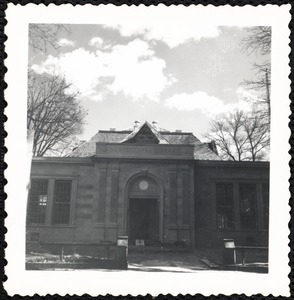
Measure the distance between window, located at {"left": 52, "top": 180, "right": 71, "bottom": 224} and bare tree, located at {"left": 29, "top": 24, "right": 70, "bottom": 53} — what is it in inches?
108

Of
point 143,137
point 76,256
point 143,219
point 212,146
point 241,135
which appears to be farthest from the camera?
point 143,219

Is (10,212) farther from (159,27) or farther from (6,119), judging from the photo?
(159,27)

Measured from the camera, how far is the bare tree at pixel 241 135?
5.84 metres

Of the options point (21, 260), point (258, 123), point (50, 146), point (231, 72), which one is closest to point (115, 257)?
point (21, 260)

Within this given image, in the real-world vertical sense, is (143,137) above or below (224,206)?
above

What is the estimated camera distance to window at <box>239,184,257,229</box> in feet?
19.9

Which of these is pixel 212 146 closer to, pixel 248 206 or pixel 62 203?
pixel 248 206

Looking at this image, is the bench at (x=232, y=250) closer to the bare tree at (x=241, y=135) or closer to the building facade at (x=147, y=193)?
the building facade at (x=147, y=193)

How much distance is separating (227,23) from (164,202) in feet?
12.6

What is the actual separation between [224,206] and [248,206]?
972 mm

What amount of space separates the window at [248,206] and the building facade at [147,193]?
0.06ft

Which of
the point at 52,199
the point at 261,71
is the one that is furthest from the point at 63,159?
the point at 261,71

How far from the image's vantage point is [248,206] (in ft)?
19.9

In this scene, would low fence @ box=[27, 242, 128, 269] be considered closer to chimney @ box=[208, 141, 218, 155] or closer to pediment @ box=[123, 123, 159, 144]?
pediment @ box=[123, 123, 159, 144]
